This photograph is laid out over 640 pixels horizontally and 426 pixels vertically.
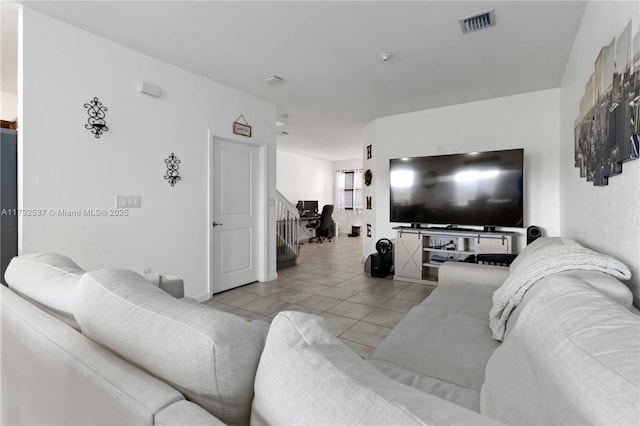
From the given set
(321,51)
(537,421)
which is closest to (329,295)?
(321,51)

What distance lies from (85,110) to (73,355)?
2.65 meters

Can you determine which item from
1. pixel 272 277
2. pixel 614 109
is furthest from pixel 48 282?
pixel 272 277

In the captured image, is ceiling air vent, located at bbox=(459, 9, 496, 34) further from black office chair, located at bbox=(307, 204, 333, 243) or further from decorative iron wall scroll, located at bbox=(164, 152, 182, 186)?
black office chair, located at bbox=(307, 204, 333, 243)

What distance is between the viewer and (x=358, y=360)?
0.67 m

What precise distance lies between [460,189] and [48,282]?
14.1 feet

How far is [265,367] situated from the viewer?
2.04ft

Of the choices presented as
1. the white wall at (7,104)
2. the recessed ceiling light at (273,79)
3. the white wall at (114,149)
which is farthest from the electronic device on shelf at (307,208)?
the white wall at (7,104)

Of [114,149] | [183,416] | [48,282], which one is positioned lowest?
[183,416]

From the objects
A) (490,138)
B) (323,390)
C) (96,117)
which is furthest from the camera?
(490,138)

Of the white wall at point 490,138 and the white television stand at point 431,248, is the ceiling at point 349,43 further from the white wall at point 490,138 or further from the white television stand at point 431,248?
the white television stand at point 431,248

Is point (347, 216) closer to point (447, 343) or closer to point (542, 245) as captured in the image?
point (542, 245)

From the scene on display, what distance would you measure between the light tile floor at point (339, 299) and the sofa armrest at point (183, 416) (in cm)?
192

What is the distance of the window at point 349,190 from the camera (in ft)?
35.3

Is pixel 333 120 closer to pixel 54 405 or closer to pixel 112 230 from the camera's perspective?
pixel 112 230
